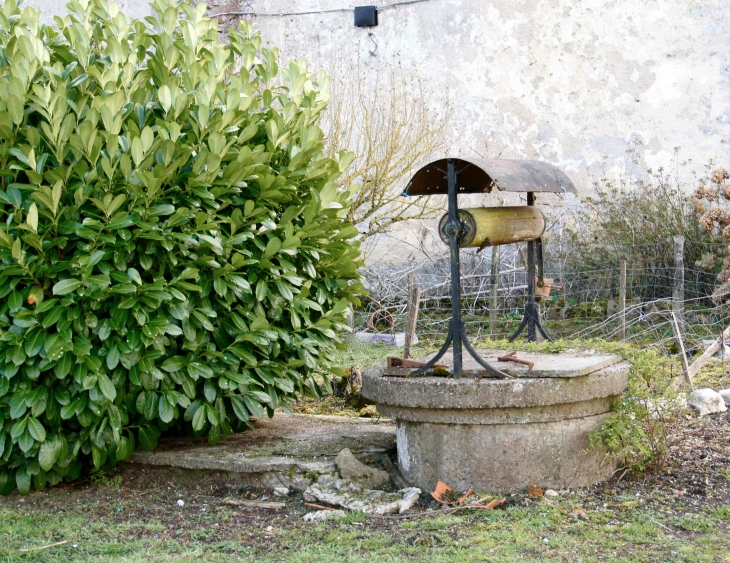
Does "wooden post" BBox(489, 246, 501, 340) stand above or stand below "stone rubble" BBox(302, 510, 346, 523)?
above

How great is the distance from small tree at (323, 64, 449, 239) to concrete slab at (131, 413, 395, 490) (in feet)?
16.1

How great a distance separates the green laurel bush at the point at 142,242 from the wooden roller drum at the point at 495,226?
879 millimetres

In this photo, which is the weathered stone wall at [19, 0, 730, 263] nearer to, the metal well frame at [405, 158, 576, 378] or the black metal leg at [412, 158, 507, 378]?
the metal well frame at [405, 158, 576, 378]

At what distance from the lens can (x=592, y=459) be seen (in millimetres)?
4648

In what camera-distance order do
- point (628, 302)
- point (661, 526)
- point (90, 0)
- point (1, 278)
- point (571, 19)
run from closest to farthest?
1. point (661, 526)
2. point (1, 278)
3. point (90, 0)
4. point (628, 302)
5. point (571, 19)

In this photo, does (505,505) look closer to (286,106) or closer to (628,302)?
(286,106)

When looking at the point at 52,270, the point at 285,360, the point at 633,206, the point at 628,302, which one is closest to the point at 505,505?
→ the point at 285,360

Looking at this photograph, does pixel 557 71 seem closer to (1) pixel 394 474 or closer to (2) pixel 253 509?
(1) pixel 394 474

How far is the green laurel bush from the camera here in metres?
4.29

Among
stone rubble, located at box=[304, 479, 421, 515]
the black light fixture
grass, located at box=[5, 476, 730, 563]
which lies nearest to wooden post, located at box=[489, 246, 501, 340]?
stone rubble, located at box=[304, 479, 421, 515]

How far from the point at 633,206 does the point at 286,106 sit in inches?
257

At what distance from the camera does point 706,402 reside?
19.6 feet

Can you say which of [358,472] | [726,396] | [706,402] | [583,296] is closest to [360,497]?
[358,472]

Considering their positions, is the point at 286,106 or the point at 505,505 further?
the point at 286,106
